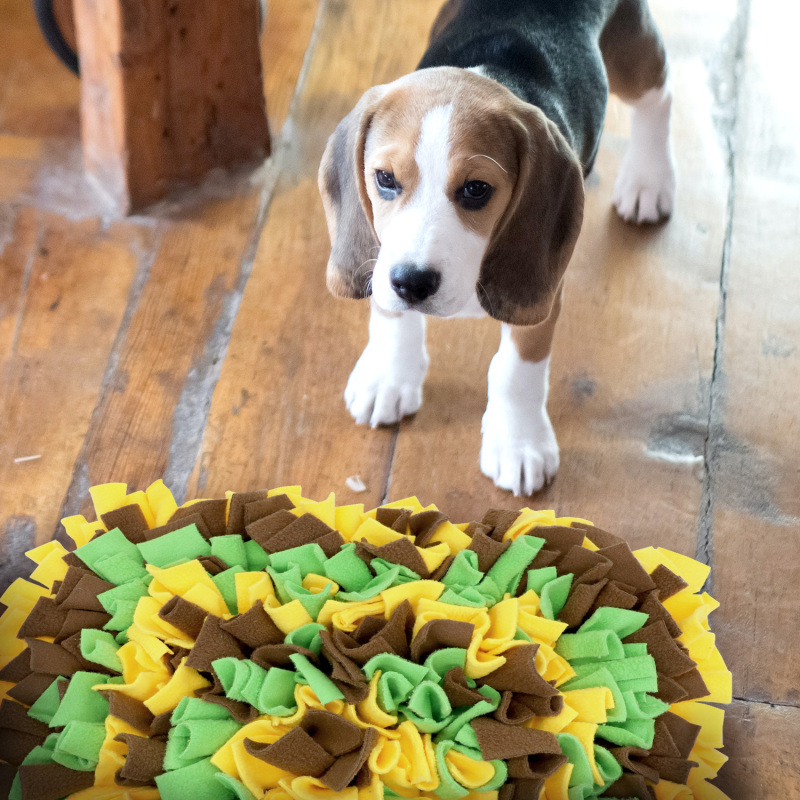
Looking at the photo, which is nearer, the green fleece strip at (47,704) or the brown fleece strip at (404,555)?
the green fleece strip at (47,704)

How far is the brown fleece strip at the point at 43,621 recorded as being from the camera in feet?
5.46

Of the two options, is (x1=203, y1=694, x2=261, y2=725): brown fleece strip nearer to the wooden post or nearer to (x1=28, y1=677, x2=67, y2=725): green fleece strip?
(x1=28, y1=677, x2=67, y2=725): green fleece strip

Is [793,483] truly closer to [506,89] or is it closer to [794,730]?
[794,730]

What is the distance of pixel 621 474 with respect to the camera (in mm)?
2107

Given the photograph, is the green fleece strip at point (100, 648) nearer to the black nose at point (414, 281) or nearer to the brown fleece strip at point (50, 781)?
the brown fleece strip at point (50, 781)

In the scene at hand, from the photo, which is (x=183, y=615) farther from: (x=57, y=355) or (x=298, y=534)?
(x=57, y=355)

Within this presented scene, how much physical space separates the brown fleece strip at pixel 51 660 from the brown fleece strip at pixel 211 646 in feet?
0.73

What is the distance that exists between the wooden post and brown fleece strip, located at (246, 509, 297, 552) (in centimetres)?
117

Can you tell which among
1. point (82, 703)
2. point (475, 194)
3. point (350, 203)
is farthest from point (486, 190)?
point (82, 703)

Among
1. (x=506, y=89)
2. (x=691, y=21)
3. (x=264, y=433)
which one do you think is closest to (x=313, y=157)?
(x=264, y=433)

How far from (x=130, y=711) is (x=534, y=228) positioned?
1097mm

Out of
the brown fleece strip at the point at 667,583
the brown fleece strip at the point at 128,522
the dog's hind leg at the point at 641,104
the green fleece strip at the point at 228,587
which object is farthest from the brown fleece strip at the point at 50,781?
the dog's hind leg at the point at 641,104

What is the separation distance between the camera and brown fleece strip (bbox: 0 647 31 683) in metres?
1.64

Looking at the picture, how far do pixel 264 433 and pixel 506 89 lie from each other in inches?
37.8
